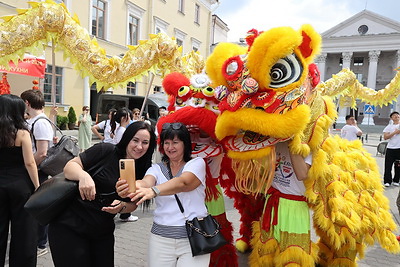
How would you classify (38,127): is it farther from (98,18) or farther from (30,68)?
(98,18)

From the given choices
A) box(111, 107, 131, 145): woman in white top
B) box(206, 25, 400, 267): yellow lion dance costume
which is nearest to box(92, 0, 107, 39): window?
box(111, 107, 131, 145): woman in white top

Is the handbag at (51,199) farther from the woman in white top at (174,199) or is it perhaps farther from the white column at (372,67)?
the white column at (372,67)

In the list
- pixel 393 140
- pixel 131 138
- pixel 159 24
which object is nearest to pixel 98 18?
pixel 159 24

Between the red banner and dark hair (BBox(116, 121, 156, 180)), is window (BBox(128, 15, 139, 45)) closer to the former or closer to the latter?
the red banner

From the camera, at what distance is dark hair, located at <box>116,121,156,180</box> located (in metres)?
1.94

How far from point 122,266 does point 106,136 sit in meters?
2.86

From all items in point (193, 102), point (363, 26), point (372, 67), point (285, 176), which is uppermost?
point (363, 26)

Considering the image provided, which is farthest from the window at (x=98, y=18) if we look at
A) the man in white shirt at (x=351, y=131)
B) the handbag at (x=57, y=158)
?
the handbag at (x=57, y=158)

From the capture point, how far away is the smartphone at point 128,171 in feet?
4.86

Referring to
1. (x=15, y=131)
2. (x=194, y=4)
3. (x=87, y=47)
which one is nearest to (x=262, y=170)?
(x=15, y=131)

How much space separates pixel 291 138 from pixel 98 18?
16671mm

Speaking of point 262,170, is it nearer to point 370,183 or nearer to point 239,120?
point 239,120

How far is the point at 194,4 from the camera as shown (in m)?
23.9

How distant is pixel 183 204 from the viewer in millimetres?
1803
